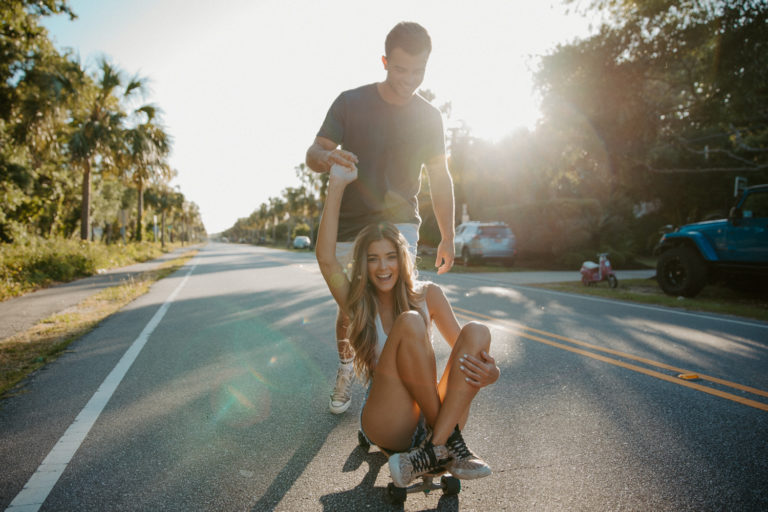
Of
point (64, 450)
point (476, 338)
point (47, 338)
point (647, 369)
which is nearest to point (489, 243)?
point (647, 369)

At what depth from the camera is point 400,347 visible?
6.72ft

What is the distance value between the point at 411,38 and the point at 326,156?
0.80m

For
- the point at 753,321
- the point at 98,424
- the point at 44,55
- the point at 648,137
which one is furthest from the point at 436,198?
the point at 44,55

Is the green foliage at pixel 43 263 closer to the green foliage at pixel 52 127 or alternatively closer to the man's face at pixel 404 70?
the green foliage at pixel 52 127

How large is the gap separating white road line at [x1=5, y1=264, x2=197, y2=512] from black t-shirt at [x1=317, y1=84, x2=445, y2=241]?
1956 millimetres

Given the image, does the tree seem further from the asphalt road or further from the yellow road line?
the asphalt road

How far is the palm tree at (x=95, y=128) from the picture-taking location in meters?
17.5

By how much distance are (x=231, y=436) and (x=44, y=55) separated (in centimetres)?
1795

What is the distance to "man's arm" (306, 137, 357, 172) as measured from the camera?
228cm

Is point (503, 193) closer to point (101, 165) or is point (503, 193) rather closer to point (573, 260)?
point (573, 260)

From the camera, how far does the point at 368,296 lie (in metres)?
2.33

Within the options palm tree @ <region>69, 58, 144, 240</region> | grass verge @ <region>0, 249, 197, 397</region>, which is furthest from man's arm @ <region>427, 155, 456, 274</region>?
palm tree @ <region>69, 58, 144, 240</region>

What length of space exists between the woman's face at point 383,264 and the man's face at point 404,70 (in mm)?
920

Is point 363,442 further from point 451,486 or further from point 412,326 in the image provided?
point 412,326
